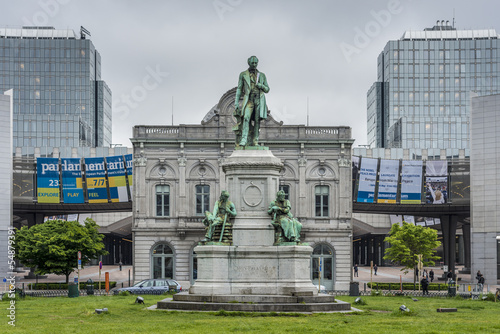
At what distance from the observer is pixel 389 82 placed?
164875mm

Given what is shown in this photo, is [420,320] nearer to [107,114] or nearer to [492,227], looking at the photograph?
[492,227]

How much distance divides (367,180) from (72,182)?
86.1 feet

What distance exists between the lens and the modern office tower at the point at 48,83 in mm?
164125

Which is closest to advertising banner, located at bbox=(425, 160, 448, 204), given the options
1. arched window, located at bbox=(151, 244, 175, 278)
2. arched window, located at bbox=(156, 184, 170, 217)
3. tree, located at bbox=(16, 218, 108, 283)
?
arched window, located at bbox=(156, 184, 170, 217)

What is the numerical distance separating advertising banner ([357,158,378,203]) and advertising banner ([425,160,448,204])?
5.09m

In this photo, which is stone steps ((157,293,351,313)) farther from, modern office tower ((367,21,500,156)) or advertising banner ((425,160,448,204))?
modern office tower ((367,21,500,156))

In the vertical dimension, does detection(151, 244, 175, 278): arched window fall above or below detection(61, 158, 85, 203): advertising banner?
below

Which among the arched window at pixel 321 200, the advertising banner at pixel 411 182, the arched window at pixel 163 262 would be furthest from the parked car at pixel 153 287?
the advertising banner at pixel 411 182

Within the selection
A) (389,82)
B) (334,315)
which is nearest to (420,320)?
(334,315)

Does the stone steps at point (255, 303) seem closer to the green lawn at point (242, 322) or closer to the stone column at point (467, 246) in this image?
the green lawn at point (242, 322)

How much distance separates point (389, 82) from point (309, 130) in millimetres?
103801

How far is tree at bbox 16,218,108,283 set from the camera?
186 feet

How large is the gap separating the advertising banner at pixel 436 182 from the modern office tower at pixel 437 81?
90085 mm

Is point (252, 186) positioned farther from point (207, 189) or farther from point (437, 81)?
point (437, 81)
